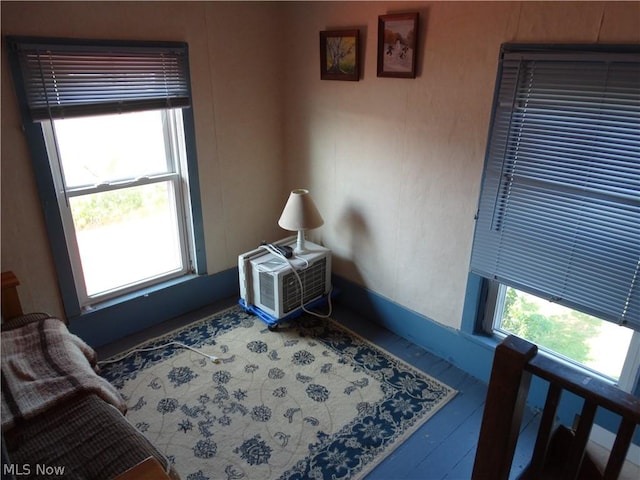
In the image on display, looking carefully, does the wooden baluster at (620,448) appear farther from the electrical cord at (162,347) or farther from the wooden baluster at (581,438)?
the electrical cord at (162,347)

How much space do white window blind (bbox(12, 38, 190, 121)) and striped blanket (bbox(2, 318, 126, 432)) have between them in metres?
1.11

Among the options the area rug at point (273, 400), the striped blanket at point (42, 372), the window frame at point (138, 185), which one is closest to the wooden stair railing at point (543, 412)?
the area rug at point (273, 400)

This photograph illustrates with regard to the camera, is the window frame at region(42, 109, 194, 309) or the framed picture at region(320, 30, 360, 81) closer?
the window frame at region(42, 109, 194, 309)

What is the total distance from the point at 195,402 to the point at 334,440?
80 cm

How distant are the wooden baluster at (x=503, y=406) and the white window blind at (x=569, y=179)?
106 centimetres

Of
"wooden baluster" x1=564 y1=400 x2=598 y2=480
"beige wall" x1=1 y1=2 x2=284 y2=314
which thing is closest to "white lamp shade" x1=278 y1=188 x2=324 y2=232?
"beige wall" x1=1 y1=2 x2=284 y2=314

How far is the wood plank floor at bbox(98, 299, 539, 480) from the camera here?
213 cm

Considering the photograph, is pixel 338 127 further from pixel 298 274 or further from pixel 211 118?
pixel 298 274

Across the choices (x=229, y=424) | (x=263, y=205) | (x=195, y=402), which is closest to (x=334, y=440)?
(x=229, y=424)

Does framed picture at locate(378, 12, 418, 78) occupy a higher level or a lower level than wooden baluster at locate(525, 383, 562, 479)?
higher

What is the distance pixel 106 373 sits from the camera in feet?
8.83

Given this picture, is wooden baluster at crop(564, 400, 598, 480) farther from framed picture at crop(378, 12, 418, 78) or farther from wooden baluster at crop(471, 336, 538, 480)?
framed picture at crop(378, 12, 418, 78)

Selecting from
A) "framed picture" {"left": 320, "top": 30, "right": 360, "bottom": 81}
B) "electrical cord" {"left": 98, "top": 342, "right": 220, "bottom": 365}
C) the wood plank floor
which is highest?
"framed picture" {"left": 320, "top": 30, "right": 360, "bottom": 81}

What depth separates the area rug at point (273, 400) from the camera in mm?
2176
